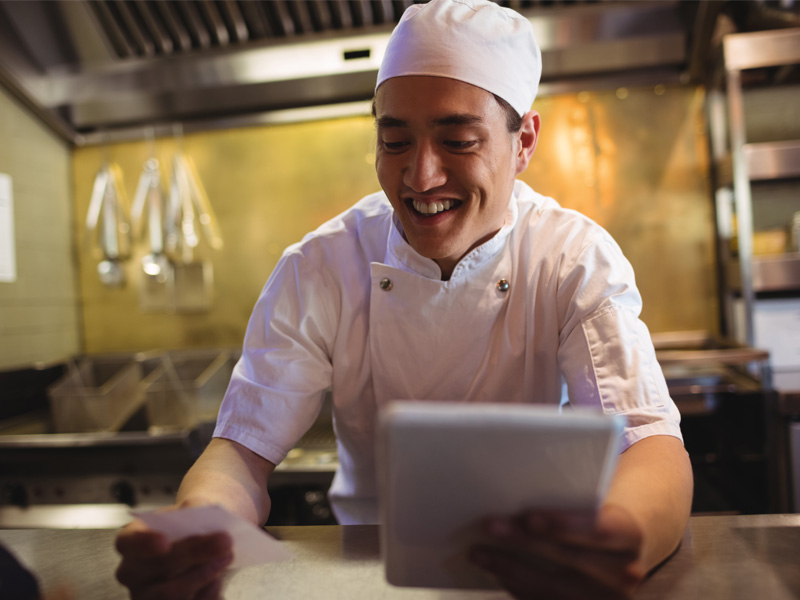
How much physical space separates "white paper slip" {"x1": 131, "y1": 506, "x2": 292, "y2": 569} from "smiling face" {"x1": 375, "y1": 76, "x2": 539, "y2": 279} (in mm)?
601

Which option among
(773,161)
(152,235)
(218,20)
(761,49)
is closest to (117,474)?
(152,235)

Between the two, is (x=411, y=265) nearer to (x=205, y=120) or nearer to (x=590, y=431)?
(x=590, y=431)

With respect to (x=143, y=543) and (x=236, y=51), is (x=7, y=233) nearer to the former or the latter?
(x=236, y=51)

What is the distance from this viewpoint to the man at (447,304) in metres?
1.02

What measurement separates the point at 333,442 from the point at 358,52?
154 centimetres

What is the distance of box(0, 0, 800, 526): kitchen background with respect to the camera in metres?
2.07

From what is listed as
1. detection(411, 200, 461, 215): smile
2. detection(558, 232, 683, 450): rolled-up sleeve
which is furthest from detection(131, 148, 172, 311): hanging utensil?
detection(558, 232, 683, 450): rolled-up sleeve

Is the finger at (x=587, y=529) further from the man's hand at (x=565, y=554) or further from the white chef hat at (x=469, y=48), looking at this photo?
the white chef hat at (x=469, y=48)

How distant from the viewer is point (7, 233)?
8.84 ft

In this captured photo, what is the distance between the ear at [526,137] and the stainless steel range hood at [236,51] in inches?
56.0

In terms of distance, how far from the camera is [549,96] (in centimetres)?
271

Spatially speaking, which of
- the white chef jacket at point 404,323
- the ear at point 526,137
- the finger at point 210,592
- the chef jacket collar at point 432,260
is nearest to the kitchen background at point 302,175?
the white chef jacket at point 404,323

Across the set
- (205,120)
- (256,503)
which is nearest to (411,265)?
(256,503)

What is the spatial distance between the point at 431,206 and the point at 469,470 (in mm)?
642
